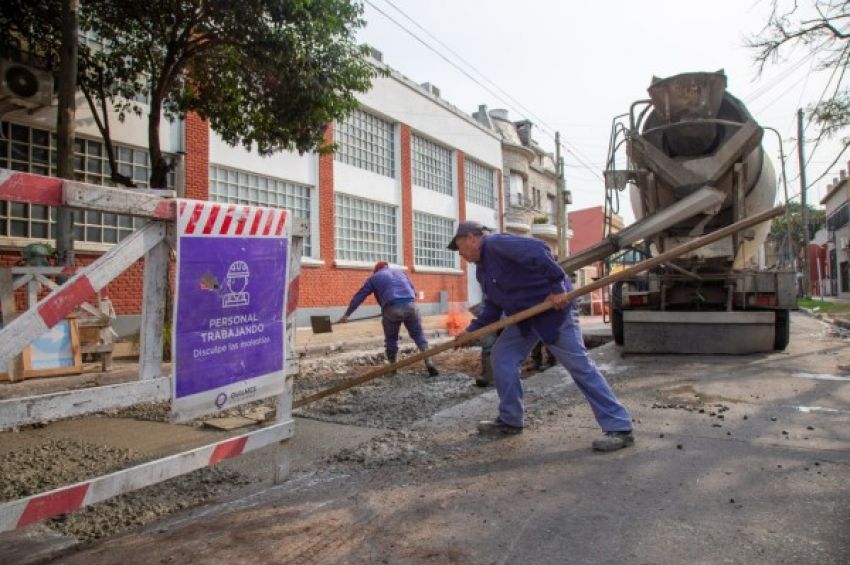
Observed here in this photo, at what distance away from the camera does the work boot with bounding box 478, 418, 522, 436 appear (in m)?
4.51

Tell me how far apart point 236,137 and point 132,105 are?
2.40m

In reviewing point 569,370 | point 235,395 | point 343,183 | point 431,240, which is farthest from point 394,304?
point 431,240

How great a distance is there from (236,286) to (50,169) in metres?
9.36

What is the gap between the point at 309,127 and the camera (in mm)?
9414

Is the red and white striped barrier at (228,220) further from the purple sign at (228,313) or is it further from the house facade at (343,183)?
the house facade at (343,183)

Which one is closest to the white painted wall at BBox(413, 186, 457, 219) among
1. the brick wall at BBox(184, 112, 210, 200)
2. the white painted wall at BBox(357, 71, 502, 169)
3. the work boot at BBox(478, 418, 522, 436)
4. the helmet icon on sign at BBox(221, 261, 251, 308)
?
the white painted wall at BBox(357, 71, 502, 169)

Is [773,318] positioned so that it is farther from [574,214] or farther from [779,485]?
[574,214]

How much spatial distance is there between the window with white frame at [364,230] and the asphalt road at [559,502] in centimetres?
1310

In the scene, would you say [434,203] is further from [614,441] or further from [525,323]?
[614,441]

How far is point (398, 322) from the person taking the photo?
816 centimetres

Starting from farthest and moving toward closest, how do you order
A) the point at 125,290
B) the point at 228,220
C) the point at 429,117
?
the point at 429,117 < the point at 125,290 < the point at 228,220

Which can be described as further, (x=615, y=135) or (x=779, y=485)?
(x=615, y=135)

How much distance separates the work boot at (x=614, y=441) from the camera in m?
3.94

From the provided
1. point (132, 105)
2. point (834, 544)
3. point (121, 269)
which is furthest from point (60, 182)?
point (132, 105)
